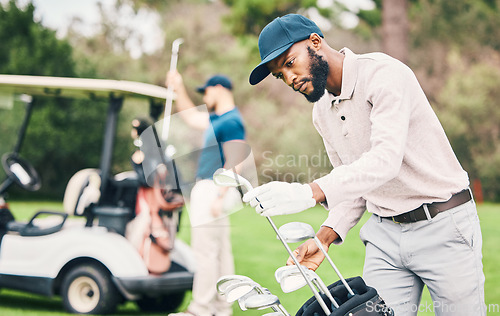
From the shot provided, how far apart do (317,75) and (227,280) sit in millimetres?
683

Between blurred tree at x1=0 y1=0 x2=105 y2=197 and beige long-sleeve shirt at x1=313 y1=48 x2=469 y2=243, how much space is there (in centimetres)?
1581

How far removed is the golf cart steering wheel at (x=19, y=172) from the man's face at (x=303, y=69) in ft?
11.2

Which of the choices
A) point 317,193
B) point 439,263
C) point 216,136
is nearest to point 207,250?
point 216,136

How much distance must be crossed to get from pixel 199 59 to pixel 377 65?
843 inches

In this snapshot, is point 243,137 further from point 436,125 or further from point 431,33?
point 431,33

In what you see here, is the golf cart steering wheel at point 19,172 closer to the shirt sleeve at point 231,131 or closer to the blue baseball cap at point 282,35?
the shirt sleeve at point 231,131

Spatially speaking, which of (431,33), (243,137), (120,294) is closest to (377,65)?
(243,137)

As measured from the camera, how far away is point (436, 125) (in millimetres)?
2008

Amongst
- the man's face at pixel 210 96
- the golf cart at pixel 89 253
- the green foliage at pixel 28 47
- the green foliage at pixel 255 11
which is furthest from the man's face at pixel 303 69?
the green foliage at pixel 28 47

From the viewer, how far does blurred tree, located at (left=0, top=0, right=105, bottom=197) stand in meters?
17.2

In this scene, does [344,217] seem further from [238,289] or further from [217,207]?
[217,207]

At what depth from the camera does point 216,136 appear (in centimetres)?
414

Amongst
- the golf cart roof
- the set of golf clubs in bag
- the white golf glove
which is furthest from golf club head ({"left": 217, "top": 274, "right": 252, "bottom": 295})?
the golf cart roof

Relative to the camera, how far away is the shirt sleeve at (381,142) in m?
1.70
